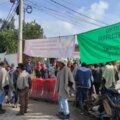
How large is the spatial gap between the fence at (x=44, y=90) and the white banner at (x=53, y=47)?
4.08ft

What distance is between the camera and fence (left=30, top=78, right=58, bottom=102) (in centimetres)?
1512

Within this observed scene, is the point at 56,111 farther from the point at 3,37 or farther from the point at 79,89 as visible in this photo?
the point at 3,37

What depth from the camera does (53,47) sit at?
14102mm

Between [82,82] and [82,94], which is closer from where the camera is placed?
[82,82]

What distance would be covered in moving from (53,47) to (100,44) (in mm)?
3628

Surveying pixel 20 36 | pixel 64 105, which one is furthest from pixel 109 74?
pixel 20 36

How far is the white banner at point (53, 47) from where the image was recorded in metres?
13.1

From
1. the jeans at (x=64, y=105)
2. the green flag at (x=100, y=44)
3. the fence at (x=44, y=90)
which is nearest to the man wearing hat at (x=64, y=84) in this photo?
the jeans at (x=64, y=105)

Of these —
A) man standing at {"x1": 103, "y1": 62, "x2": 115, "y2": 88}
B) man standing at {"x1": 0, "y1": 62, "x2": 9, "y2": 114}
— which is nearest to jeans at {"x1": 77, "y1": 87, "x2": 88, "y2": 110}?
man standing at {"x1": 103, "y1": 62, "x2": 115, "y2": 88}

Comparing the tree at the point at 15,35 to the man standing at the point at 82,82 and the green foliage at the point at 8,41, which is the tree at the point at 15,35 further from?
the man standing at the point at 82,82

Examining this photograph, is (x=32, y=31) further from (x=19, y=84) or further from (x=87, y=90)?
(x=19, y=84)

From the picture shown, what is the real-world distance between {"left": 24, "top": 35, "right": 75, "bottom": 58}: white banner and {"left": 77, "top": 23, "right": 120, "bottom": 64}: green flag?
1.19 metres

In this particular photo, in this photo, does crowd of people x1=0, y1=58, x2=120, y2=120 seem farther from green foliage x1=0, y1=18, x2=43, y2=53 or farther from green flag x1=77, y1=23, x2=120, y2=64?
green foliage x1=0, y1=18, x2=43, y2=53

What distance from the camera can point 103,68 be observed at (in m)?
15.9
